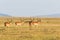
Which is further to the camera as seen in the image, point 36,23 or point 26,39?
point 36,23

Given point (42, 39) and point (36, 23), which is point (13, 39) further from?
point (36, 23)

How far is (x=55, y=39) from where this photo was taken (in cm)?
1755

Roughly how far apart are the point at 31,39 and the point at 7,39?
1925 mm

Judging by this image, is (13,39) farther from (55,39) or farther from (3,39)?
(55,39)

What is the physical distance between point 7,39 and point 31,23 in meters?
17.8

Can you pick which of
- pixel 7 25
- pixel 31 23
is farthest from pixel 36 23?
pixel 7 25

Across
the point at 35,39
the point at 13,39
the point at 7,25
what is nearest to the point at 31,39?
the point at 35,39

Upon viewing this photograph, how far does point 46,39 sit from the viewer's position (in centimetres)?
1767

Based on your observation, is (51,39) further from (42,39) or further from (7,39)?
(7,39)

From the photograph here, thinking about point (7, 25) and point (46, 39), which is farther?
point (7, 25)

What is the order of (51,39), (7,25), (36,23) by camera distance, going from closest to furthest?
(51,39)
(7,25)
(36,23)

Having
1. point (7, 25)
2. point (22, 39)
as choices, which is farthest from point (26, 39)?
point (7, 25)

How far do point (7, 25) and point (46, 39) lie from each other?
17586 mm

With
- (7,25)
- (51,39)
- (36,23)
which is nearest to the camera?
(51,39)
